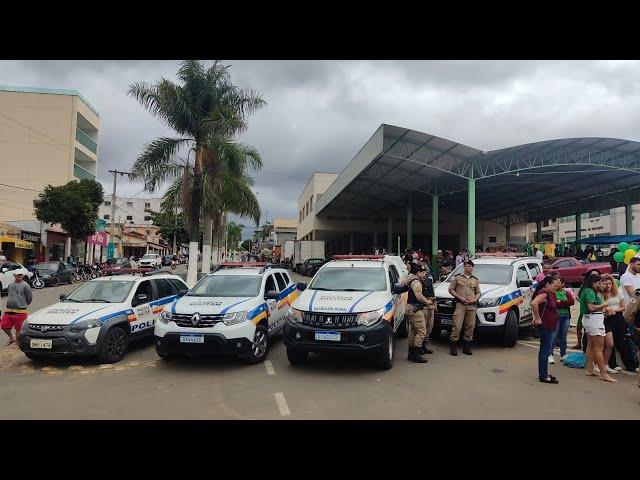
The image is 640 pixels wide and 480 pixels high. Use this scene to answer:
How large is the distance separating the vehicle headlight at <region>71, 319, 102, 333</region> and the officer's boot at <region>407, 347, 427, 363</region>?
539 centimetres

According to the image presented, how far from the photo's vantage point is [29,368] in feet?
25.5

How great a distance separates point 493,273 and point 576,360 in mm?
2802

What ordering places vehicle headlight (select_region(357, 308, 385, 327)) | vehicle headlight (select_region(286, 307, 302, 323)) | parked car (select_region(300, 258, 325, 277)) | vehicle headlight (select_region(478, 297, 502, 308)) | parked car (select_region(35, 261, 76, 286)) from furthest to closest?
parked car (select_region(300, 258, 325, 277)), parked car (select_region(35, 261, 76, 286)), vehicle headlight (select_region(478, 297, 502, 308)), vehicle headlight (select_region(286, 307, 302, 323)), vehicle headlight (select_region(357, 308, 385, 327))

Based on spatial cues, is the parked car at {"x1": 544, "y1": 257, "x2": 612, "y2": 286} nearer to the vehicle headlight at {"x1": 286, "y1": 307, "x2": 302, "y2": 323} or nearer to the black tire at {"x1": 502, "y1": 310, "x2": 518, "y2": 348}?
the black tire at {"x1": 502, "y1": 310, "x2": 518, "y2": 348}

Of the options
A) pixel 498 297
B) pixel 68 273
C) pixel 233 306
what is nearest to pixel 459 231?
pixel 68 273

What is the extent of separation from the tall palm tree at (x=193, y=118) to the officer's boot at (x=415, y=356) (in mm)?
11513

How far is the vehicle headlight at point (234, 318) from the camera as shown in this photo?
7.40m

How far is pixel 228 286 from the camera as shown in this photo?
887 cm

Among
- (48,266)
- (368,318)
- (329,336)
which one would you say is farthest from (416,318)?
(48,266)

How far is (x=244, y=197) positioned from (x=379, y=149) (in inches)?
283

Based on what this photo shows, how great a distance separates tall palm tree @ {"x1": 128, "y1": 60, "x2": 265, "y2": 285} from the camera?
17.5m

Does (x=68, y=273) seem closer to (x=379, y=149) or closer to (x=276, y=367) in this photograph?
(x=379, y=149)

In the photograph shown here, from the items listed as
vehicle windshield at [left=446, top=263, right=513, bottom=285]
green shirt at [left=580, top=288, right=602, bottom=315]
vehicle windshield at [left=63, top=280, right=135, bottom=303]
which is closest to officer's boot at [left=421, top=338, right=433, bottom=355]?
vehicle windshield at [left=446, top=263, right=513, bottom=285]

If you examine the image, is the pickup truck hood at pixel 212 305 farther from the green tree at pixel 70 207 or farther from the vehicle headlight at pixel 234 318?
the green tree at pixel 70 207
